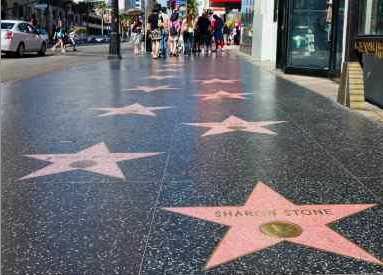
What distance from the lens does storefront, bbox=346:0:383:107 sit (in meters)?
8.20

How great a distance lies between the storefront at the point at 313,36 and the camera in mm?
12242

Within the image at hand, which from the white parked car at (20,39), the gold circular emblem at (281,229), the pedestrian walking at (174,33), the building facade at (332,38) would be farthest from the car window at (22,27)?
the gold circular emblem at (281,229)

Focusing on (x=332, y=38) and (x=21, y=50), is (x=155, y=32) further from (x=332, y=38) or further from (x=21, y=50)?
(x=332, y=38)

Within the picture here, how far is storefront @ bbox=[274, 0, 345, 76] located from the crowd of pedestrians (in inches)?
272

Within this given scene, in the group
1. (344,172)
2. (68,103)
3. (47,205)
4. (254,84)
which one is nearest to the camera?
(47,205)

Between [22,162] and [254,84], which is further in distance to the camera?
[254,84]

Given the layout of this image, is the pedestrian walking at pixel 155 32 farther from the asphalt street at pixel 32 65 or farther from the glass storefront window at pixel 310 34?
the glass storefront window at pixel 310 34

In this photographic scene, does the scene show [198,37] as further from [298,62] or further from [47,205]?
[47,205]

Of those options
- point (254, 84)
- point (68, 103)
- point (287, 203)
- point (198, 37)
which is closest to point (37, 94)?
point (68, 103)

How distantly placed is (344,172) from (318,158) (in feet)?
1.67

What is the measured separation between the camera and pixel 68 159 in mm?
5035

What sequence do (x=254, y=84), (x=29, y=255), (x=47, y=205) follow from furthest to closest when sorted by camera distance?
(x=254, y=84), (x=47, y=205), (x=29, y=255)

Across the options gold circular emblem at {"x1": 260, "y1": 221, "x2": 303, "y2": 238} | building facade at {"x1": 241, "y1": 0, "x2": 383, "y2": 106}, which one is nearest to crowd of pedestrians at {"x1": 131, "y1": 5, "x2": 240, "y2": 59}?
building facade at {"x1": 241, "y1": 0, "x2": 383, "y2": 106}

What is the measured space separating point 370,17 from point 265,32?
11.3 m
